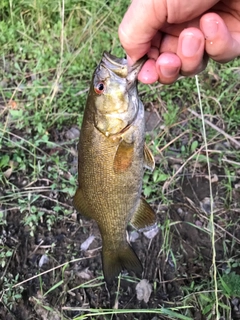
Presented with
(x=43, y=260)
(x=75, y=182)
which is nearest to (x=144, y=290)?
(x=43, y=260)

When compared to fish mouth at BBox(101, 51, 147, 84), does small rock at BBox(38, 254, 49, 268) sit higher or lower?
lower

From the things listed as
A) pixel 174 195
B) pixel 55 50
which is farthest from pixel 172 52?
pixel 55 50

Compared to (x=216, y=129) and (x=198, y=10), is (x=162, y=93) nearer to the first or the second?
(x=216, y=129)

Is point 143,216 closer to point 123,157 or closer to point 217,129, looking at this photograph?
point 123,157

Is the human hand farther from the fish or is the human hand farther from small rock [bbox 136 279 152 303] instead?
small rock [bbox 136 279 152 303]

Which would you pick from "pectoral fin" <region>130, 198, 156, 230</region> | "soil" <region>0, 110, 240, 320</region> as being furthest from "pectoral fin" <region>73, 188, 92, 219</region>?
"soil" <region>0, 110, 240, 320</region>
